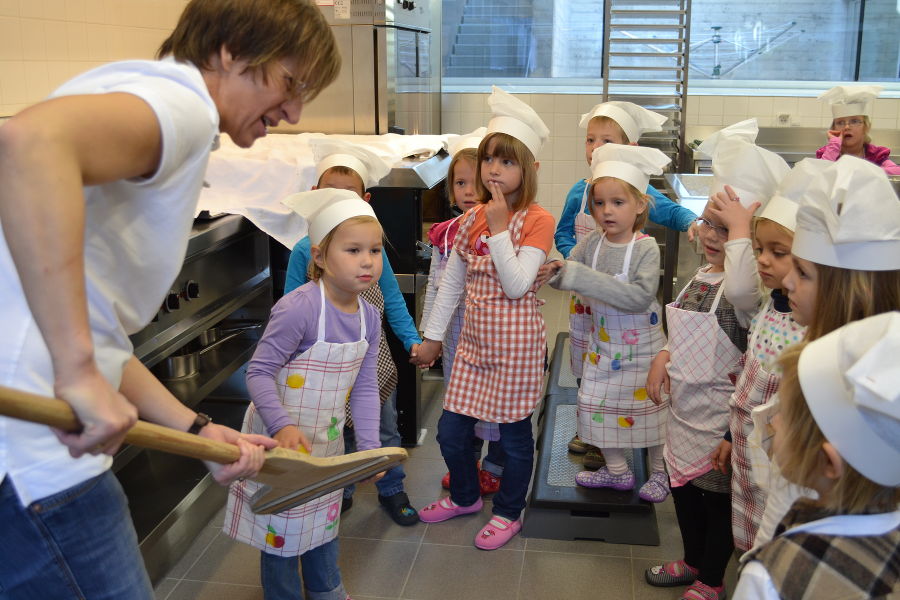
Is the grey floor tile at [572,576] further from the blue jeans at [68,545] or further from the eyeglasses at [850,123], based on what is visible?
the eyeglasses at [850,123]

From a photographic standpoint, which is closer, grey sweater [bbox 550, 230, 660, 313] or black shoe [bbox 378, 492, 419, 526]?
grey sweater [bbox 550, 230, 660, 313]

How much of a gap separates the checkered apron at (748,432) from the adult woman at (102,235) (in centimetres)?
103

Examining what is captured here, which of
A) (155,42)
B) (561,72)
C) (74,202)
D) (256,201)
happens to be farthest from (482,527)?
(561,72)

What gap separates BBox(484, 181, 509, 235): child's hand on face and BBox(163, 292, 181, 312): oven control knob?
2.68 feet

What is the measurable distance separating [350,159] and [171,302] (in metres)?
0.69

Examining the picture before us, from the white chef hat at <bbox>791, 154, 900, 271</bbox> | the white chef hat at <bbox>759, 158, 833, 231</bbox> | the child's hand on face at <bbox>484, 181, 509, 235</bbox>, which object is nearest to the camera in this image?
the white chef hat at <bbox>791, 154, 900, 271</bbox>

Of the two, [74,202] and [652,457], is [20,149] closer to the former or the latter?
[74,202]

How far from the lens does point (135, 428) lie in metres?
0.90

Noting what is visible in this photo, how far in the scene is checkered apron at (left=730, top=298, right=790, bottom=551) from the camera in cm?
170

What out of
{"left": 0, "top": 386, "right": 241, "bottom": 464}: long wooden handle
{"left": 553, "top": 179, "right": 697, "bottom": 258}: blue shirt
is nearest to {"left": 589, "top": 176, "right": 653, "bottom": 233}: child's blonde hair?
{"left": 553, "top": 179, "right": 697, "bottom": 258}: blue shirt

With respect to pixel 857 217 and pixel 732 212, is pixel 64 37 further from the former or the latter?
pixel 857 217

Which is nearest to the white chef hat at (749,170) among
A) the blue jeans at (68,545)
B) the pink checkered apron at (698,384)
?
the pink checkered apron at (698,384)

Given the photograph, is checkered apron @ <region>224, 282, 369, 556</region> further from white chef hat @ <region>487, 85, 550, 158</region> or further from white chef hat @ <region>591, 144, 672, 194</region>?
white chef hat @ <region>591, 144, 672, 194</region>

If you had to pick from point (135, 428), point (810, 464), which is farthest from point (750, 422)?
point (135, 428)
